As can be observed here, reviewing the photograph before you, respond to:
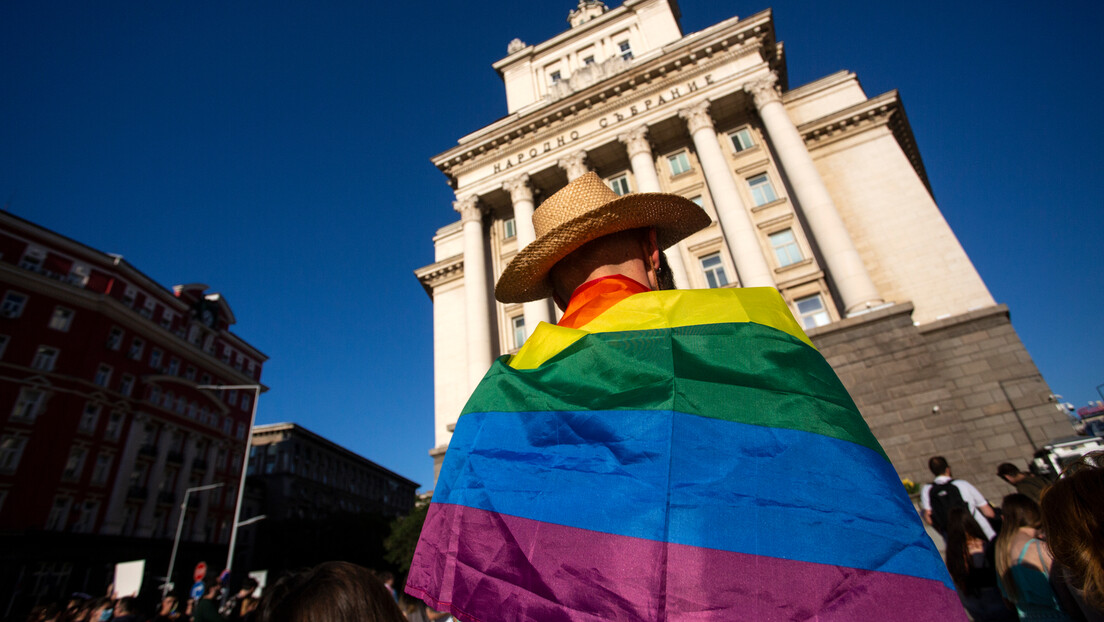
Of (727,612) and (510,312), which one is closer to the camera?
(727,612)

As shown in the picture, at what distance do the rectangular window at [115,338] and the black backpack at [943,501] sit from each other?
4212 cm

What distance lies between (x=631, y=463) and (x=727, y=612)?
35cm

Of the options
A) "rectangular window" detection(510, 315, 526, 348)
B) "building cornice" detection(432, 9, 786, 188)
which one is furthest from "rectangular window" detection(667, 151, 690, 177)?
"rectangular window" detection(510, 315, 526, 348)

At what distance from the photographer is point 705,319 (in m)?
1.43

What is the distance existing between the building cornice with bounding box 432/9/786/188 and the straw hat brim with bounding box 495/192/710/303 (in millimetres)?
21547

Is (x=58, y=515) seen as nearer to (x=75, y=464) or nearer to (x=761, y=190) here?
(x=75, y=464)

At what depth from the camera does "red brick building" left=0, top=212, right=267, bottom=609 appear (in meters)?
25.9

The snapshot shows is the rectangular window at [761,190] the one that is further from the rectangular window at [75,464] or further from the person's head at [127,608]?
the rectangular window at [75,464]

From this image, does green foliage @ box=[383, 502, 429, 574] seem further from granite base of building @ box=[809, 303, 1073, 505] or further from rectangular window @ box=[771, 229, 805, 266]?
rectangular window @ box=[771, 229, 805, 266]

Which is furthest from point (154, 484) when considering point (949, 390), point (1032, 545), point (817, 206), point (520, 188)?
point (949, 390)

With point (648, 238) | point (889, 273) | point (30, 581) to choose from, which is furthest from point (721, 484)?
point (30, 581)

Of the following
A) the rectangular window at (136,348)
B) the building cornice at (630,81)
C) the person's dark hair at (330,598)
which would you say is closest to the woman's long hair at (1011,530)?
the person's dark hair at (330,598)

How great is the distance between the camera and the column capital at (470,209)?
23562 millimetres

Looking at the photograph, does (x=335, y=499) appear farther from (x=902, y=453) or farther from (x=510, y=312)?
(x=902, y=453)
